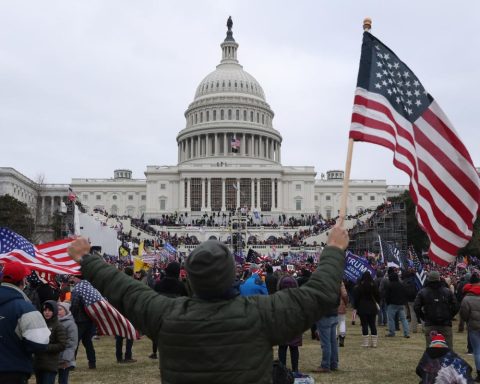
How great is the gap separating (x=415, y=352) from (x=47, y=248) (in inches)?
311

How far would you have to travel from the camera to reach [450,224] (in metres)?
5.98

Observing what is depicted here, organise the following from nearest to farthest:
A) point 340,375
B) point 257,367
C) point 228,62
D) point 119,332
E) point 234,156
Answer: point 257,367, point 119,332, point 340,375, point 234,156, point 228,62

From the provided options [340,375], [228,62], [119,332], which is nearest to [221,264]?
[119,332]

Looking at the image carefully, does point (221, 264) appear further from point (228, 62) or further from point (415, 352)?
point (228, 62)

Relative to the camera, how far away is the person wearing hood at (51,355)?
24.1ft

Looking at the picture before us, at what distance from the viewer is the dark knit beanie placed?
3324mm

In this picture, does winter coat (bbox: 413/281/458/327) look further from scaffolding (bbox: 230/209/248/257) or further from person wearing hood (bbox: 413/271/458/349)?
scaffolding (bbox: 230/209/248/257)

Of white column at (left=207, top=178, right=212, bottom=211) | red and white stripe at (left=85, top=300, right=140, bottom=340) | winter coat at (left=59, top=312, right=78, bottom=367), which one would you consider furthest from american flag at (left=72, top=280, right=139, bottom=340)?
white column at (left=207, top=178, right=212, bottom=211)

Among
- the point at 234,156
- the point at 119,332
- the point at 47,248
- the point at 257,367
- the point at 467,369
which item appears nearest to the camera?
the point at 257,367

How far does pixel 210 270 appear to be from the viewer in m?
3.32

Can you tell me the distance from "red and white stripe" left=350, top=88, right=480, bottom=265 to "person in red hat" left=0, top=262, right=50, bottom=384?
356 cm

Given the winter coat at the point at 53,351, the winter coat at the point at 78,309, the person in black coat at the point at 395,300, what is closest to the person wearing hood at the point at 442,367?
the winter coat at the point at 53,351

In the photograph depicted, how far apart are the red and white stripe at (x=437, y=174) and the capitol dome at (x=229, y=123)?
95.1 metres

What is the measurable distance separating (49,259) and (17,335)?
6279 mm
